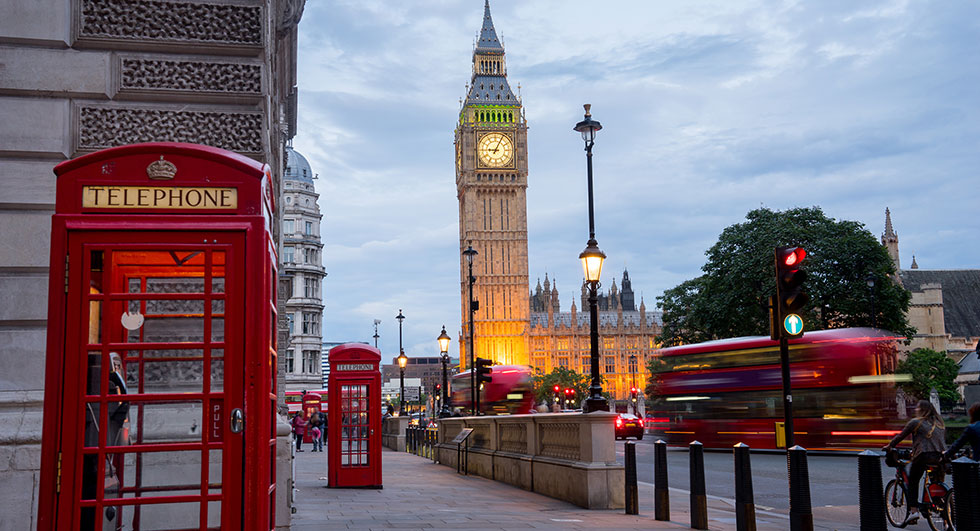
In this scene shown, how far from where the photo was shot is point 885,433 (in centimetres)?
2430

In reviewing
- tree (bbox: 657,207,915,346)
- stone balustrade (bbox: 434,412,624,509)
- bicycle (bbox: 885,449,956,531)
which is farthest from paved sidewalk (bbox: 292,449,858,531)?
tree (bbox: 657,207,915,346)

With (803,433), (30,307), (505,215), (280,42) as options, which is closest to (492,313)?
(505,215)

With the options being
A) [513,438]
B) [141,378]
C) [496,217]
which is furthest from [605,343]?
[141,378]

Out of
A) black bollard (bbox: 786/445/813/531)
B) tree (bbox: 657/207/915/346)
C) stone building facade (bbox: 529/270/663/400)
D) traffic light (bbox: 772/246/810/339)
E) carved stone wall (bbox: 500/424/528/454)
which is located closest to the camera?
black bollard (bbox: 786/445/813/531)

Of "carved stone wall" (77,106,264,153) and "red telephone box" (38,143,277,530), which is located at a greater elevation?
"carved stone wall" (77,106,264,153)

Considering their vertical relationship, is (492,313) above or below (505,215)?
below

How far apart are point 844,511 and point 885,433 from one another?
41.0ft

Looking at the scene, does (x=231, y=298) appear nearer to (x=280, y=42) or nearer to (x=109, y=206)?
(x=109, y=206)

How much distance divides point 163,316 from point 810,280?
47344 millimetres

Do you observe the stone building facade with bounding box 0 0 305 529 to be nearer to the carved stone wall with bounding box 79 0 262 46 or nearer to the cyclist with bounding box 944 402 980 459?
the carved stone wall with bounding box 79 0 262 46

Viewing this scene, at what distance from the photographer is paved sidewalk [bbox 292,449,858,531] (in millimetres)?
10562

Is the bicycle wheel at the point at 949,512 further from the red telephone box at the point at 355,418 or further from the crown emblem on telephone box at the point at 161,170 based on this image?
the crown emblem on telephone box at the point at 161,170

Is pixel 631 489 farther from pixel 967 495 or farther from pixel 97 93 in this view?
pixel 97 93

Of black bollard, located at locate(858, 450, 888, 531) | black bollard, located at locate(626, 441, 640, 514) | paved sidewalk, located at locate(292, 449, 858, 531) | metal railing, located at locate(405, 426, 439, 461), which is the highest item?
black bollard, located at locate(858, 450, 888, 531)
